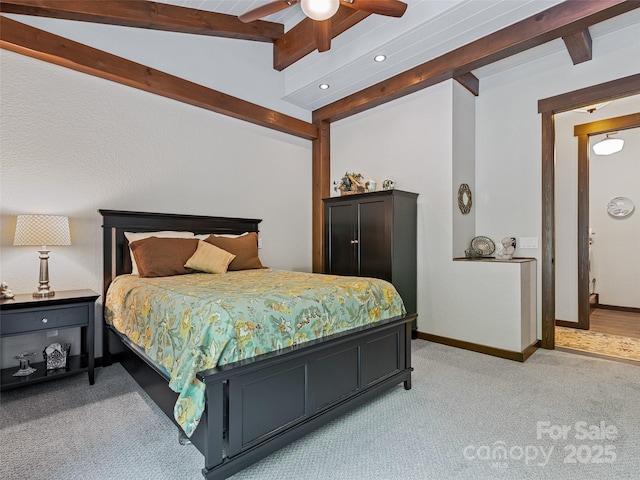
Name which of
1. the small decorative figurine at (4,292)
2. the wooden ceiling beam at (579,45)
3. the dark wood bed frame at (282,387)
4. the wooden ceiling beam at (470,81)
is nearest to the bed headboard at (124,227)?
the small decorative figurine at (4,292)

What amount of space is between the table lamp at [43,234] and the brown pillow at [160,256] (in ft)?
1.79

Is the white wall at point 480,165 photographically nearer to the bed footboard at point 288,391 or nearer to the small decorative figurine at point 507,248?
the small decorative figurine at point 507,248

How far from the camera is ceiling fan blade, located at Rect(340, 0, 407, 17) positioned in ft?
8.16

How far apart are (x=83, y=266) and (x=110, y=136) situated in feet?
4.18

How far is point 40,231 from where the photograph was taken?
101 inches

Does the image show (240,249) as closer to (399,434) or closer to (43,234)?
(43,234)

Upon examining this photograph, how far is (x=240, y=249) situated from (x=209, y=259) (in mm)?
476

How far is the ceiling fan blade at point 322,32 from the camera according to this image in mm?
2717

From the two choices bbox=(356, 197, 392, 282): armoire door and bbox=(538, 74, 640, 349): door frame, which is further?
bbox=(356, 197, 392, 282): armoire door

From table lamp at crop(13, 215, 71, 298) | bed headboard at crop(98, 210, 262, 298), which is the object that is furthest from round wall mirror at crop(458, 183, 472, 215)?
table lamp at crop(13, 215, 71, 298)

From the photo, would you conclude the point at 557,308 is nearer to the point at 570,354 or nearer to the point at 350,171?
the point at 570,354

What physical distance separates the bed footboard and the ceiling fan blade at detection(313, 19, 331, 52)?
95.7 inches

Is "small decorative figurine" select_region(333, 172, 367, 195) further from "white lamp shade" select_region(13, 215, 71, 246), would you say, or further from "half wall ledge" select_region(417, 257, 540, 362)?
"white lamp shade" select_region(13, 215, 71, 246)

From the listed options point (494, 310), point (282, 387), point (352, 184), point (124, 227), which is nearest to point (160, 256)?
point (124, 227)
